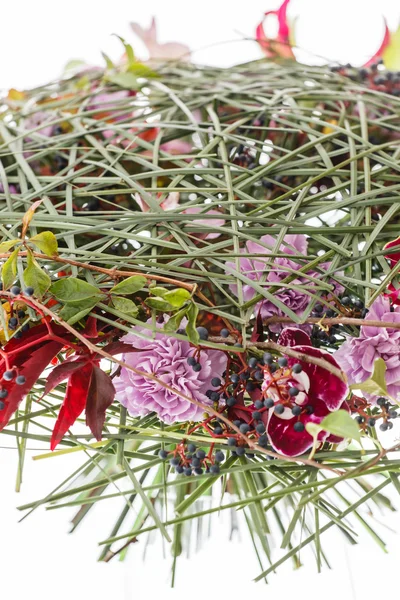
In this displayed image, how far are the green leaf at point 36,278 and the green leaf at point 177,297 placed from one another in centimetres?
4

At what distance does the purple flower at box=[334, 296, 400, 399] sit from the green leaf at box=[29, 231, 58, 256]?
0.10m

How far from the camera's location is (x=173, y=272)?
0.72ft

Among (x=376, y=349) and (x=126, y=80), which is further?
(x=126, y=80)

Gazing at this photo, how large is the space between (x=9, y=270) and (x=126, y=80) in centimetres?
18

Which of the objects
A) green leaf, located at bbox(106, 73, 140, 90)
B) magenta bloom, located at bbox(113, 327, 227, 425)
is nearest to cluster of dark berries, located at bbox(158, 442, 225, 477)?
magenta bloom, located at bbox(113, 327, 227, 425)

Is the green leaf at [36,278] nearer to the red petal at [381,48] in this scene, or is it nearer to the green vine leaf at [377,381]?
the green vine leaf at [377,381]

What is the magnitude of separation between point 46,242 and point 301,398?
94 mm

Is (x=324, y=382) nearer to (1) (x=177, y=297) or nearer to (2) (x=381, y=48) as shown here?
(1) (x=177, y=297)

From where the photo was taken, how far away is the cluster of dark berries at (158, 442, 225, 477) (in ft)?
0.70

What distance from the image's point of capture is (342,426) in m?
0.17

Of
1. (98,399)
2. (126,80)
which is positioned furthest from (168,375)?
(126,80)

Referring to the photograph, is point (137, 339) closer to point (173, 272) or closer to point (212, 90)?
point (173, 272)

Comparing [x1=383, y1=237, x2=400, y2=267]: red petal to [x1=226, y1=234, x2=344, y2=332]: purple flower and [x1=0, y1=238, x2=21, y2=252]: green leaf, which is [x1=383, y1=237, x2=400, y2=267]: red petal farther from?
[x1=0, y1=238, x2=21, y2=252]: green leaf

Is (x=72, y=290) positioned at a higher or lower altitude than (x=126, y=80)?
lower
